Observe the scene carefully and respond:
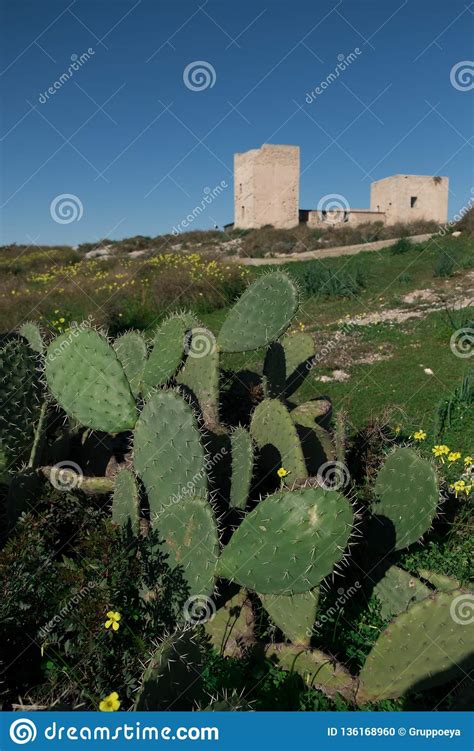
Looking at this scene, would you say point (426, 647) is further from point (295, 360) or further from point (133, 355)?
point (133, 355)

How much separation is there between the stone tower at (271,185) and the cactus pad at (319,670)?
2709 cm

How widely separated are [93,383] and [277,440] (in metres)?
0.99

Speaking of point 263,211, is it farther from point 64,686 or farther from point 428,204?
point 64,686

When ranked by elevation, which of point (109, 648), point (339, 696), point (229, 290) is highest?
point (229, 290)

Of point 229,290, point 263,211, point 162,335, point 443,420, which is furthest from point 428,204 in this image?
point 162,335

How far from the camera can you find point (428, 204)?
96.6 ft

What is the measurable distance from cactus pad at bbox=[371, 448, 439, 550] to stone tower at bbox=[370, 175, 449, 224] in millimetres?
27982

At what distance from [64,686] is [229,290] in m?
10.2

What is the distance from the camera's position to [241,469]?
2631 mm
